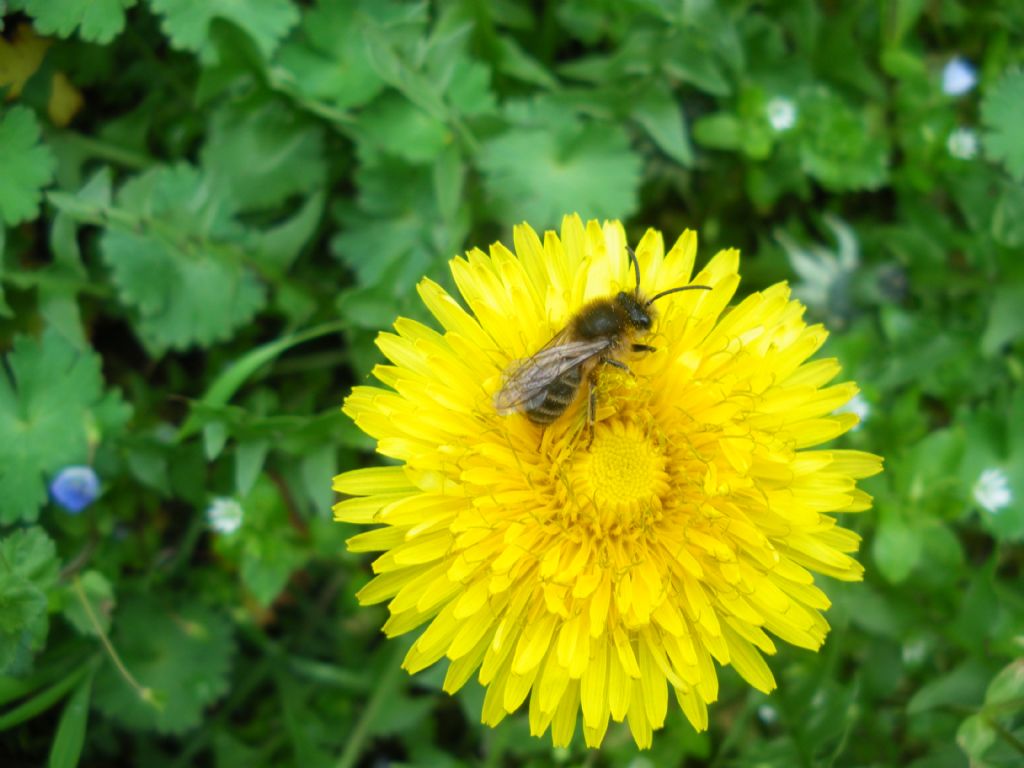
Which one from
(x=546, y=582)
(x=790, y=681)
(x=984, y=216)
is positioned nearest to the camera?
(x=546, y=582)

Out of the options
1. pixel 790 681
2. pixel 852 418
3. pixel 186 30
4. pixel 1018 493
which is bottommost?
pixel 790 681

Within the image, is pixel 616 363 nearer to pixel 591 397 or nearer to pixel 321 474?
pixel 591 397

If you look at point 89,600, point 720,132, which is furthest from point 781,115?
point 89,600

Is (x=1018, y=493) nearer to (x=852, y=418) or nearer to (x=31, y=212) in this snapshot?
(x=852, y=418)

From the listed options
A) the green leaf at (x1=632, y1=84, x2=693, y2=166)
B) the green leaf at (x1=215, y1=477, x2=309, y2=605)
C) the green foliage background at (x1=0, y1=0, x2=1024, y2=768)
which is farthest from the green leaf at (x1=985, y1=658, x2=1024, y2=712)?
the green leaf at (x1=215, y1=477, x2=309, y2=605)

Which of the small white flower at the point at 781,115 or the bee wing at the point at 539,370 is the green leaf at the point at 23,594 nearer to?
the bee wing at the point at 539,370

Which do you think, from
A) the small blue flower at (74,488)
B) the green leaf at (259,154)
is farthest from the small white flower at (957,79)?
the small blue flower at (74,488)

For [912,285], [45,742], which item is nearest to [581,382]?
[912,285]
